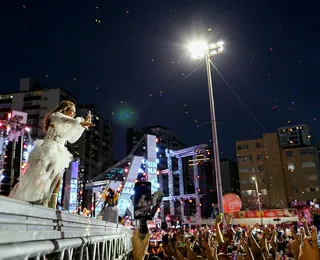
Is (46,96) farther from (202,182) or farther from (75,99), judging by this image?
(202,182)

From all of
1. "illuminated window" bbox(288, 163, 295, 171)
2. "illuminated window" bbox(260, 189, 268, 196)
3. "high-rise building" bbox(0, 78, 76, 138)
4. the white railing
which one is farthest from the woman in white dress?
"high-rise building" bbox(0, 78, 76, 138)

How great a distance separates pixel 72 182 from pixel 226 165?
39.9 m

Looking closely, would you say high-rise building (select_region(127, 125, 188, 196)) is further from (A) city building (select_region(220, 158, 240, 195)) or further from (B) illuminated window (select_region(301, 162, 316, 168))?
(B) illuminated window (select_region(301, 162, 316, 168))

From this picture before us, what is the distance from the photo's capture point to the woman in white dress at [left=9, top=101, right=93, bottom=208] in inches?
120

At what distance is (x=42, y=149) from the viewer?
3.34 m

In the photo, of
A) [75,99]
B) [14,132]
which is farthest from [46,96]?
[14,132]

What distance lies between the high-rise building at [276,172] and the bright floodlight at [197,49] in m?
36.1

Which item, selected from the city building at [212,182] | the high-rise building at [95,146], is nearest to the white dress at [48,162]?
the high-rise building at [95,146]

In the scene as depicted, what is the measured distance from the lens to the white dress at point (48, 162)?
3021 millimetres

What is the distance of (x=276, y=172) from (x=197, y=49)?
3936 cm

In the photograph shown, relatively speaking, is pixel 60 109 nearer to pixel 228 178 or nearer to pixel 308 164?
pixel 308 164

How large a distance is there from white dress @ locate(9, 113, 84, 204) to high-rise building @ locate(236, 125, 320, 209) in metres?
46.3

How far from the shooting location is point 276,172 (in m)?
48.0

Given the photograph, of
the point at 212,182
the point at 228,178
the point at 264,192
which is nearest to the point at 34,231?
the point at 264,192
